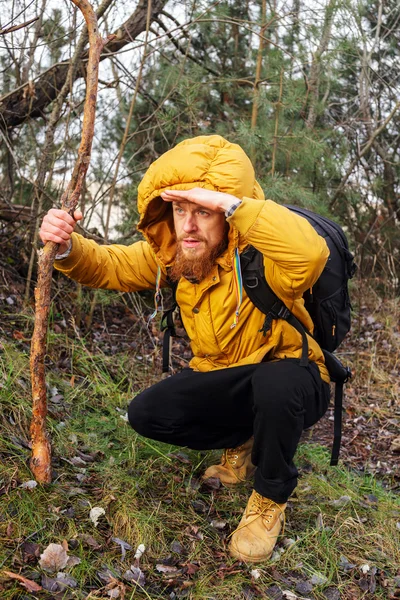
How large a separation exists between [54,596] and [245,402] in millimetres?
1317

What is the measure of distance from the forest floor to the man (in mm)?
197

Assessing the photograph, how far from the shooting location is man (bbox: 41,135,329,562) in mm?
2828

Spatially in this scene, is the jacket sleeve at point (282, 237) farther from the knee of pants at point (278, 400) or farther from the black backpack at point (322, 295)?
the knee of pants at point (278, 400)

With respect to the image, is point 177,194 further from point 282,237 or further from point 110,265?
point 110,265

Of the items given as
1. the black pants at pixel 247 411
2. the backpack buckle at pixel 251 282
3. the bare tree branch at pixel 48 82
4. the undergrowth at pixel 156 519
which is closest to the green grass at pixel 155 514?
the undergrowth at pixel 156 519

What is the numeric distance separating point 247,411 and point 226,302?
642 millimetres

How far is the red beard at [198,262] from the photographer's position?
3119 millimetres

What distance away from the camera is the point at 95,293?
5.45 metres

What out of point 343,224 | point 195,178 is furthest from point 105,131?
point 195,178

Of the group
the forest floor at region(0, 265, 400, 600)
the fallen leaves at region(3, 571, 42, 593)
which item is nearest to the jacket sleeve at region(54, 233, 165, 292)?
the forest floor at region(0, 265, 400, 600)

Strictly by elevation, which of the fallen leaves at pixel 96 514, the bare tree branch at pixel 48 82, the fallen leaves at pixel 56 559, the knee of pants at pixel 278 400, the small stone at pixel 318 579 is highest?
the bare tree branch at pixel 48 82

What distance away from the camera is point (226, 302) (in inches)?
122

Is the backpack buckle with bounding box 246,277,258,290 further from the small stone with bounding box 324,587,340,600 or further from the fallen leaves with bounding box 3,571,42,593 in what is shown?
the fallen leaves with bounding box 3,571,42,593

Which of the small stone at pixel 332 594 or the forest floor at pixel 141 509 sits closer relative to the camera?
the forest floor at pixel 141 509
